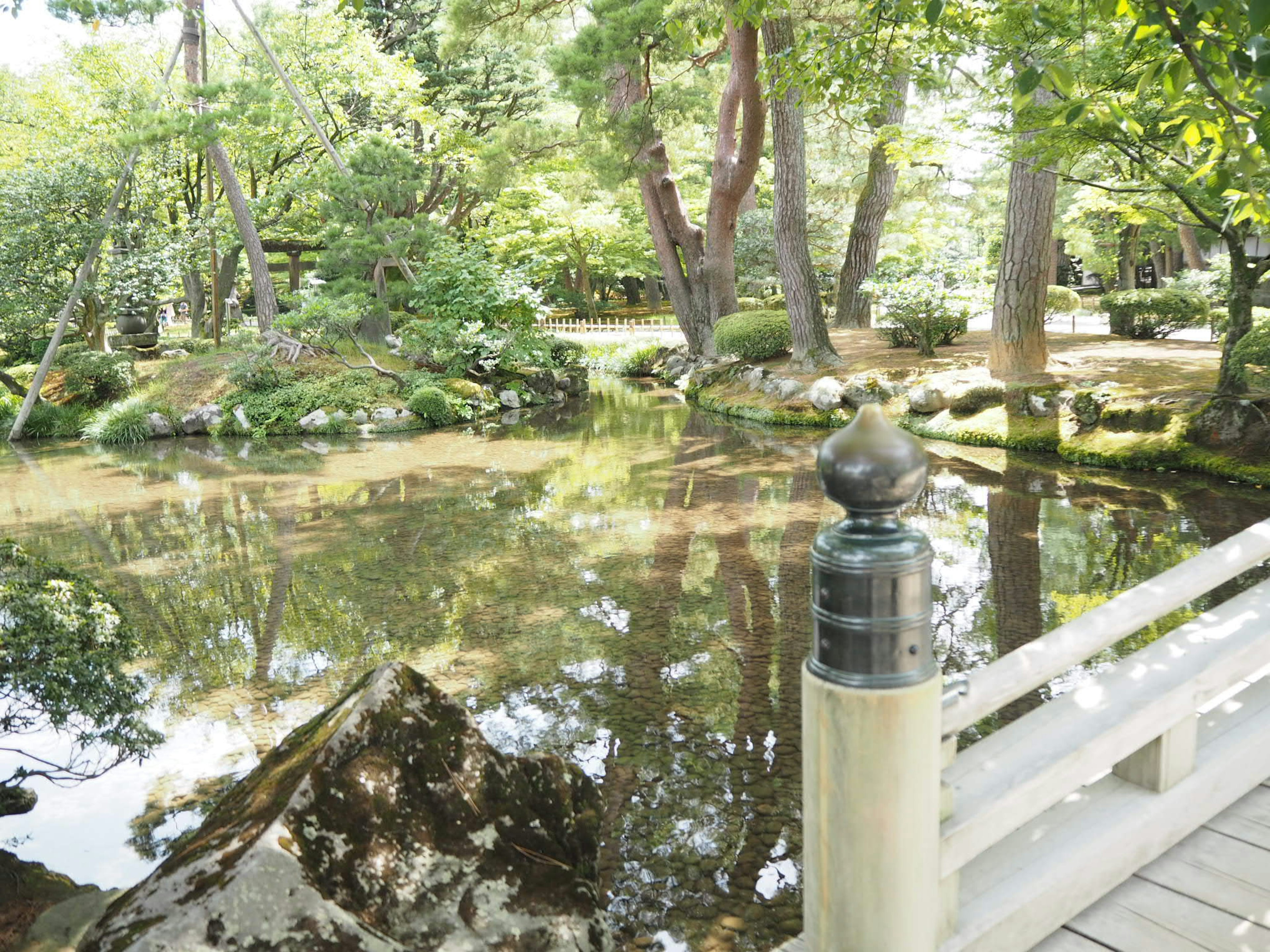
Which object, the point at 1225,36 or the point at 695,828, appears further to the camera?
the point at 695,828

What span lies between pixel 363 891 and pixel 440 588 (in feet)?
11.6

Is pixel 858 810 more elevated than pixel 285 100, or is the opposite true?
pixel 285 100

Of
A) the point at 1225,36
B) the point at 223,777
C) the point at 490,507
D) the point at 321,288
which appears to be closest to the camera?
the point at 1225,36

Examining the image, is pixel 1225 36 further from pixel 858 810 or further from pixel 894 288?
pixel 894 288

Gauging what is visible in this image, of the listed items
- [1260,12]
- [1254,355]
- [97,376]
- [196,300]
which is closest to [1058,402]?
[1254,355]

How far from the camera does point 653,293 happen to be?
31.6 metres

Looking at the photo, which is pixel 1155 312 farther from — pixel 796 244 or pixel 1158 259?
pixel 1158 259

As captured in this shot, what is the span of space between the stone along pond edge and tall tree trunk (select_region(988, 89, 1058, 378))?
18.8 inches

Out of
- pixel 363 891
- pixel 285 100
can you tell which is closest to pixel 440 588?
pixel 363 891

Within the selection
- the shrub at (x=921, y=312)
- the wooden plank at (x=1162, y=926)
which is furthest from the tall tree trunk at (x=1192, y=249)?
the wooden plank at (x=1162, y=926)

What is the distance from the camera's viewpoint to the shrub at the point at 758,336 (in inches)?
535

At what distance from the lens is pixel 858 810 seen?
4.76 feet

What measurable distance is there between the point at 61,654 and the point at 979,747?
260 cm

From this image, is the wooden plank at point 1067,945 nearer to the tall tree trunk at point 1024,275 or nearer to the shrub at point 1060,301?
the tall tree trunk at point 1024,275
